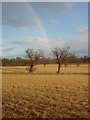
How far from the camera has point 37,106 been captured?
9.44 meters

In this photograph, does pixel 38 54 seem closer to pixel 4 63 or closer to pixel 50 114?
pixel 50 114

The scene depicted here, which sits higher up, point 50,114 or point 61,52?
point 61,52

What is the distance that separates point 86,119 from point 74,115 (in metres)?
0.65

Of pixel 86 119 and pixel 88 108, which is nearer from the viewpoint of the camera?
pixel 86 119

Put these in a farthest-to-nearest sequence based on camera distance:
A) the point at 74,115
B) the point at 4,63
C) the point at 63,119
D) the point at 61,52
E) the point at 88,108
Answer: the point at 4,63 < the point at 61,52 < the point at 88,108 < the point at 74,115 < the point at 63,119

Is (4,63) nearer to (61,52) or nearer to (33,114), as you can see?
(61,52)

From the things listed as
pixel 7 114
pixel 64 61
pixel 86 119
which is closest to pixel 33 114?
pixel 7 114

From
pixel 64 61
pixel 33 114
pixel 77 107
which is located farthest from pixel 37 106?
pixel 64 61

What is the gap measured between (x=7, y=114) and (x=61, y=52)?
43.5 m

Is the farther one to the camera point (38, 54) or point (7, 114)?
point (38, 54)

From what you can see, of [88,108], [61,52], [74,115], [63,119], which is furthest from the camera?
[61,52]

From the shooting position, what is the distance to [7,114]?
8086mm

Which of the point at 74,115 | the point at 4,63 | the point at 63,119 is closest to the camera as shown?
the point at 63,119

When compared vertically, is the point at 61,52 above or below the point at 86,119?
above
